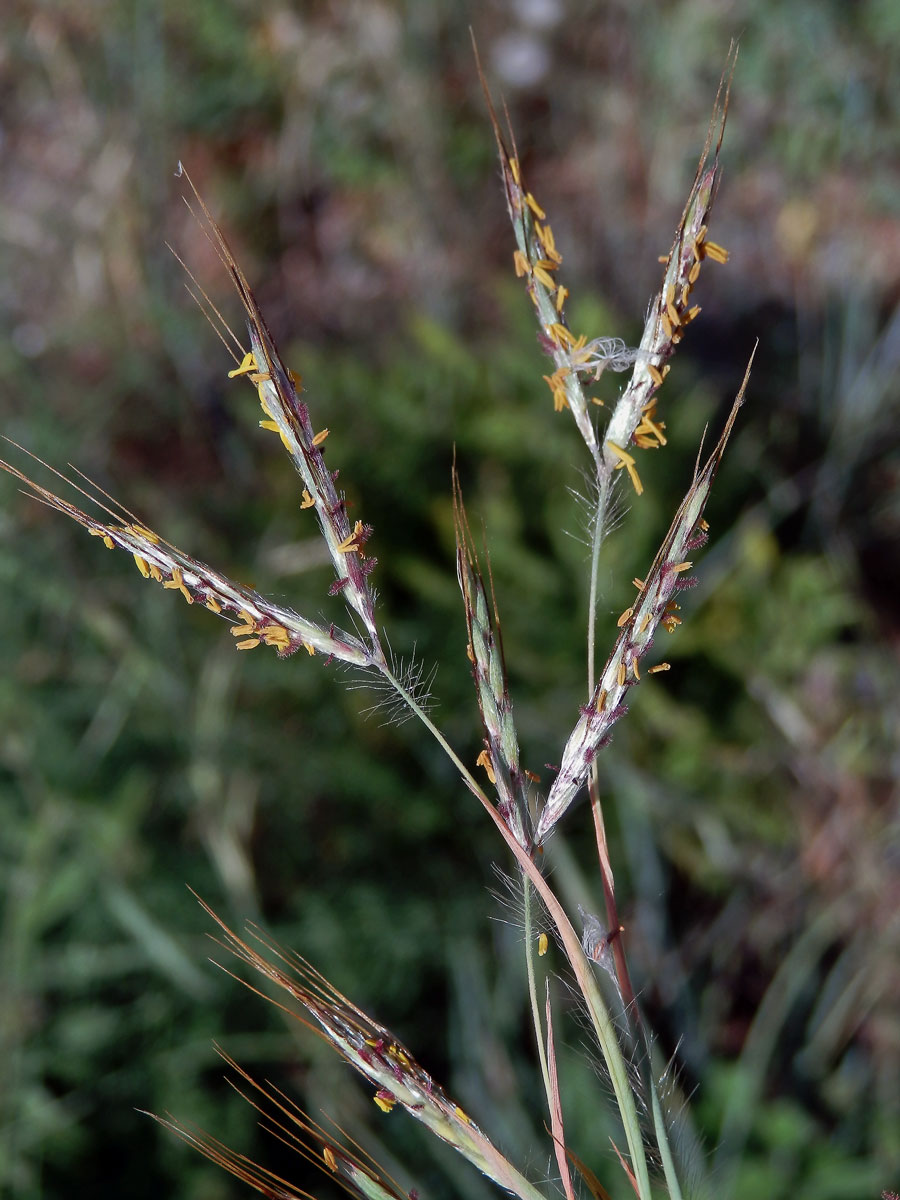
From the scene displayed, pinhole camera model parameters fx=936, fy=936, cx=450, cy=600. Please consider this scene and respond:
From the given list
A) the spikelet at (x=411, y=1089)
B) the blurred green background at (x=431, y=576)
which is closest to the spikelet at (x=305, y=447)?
the spikelet at (x=411, y=1089)

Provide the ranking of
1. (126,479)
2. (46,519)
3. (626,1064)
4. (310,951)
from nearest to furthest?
1. (626,1064)
2. (310,951)
3. (46,519)
4. (126,479)

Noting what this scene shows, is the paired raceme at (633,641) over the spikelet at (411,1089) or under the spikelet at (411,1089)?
over

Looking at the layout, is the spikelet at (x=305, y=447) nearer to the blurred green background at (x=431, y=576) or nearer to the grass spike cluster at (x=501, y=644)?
the grass spike cluster at (x=501, y=644)

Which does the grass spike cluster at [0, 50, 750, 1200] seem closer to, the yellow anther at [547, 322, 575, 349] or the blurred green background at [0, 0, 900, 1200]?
the yellow anther at [547, 322, 575, 349]

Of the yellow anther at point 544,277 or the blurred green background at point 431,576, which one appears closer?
the yellow anther at point 544,277

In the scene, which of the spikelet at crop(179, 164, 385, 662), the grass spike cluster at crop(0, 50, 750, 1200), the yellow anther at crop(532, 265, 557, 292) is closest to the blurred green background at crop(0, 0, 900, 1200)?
the grass spike cluster at crop(0, 50, 750, 1200)

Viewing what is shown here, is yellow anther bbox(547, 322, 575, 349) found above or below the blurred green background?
above

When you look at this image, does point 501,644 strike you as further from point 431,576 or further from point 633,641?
point 431,576

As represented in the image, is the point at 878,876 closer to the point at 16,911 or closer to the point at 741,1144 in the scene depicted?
the point at 741,1144

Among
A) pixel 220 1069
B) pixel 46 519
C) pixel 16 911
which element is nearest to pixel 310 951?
pixel 220 1069
